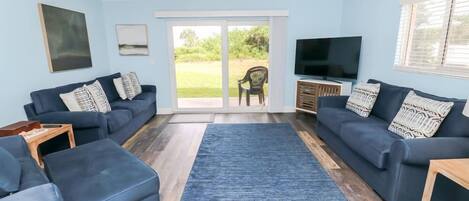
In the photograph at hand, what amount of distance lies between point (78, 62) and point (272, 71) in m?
3.39

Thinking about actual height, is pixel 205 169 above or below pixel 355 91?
below

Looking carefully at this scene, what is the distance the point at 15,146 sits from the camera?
188 centimetres

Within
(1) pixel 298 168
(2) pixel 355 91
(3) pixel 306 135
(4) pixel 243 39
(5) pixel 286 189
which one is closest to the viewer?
(5) pixel 286 189

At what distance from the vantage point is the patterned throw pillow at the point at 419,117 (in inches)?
83.3


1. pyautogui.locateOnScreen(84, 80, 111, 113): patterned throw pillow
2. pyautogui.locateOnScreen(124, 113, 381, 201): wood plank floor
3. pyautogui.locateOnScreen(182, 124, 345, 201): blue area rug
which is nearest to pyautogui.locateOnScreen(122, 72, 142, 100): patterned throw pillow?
pyautogui.locateOnScreen(124, 113, 381, 201): wood plank floor

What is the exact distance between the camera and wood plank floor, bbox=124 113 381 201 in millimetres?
2332

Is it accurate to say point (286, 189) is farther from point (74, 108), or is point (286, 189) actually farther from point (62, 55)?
point (62, 55)

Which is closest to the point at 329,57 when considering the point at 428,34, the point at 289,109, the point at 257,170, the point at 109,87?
the point at 289,109

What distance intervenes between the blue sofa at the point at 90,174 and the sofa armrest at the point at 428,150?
6.09ft

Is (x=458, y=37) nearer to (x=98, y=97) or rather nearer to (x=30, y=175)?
(x=30, y=175)

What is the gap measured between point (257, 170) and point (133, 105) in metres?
2.24

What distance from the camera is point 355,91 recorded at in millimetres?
3367

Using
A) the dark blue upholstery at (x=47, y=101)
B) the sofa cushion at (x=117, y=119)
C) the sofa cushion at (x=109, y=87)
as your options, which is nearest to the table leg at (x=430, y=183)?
the sofa cushion at (x=117, y=119)

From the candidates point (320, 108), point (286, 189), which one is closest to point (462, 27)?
point (320, 108)
